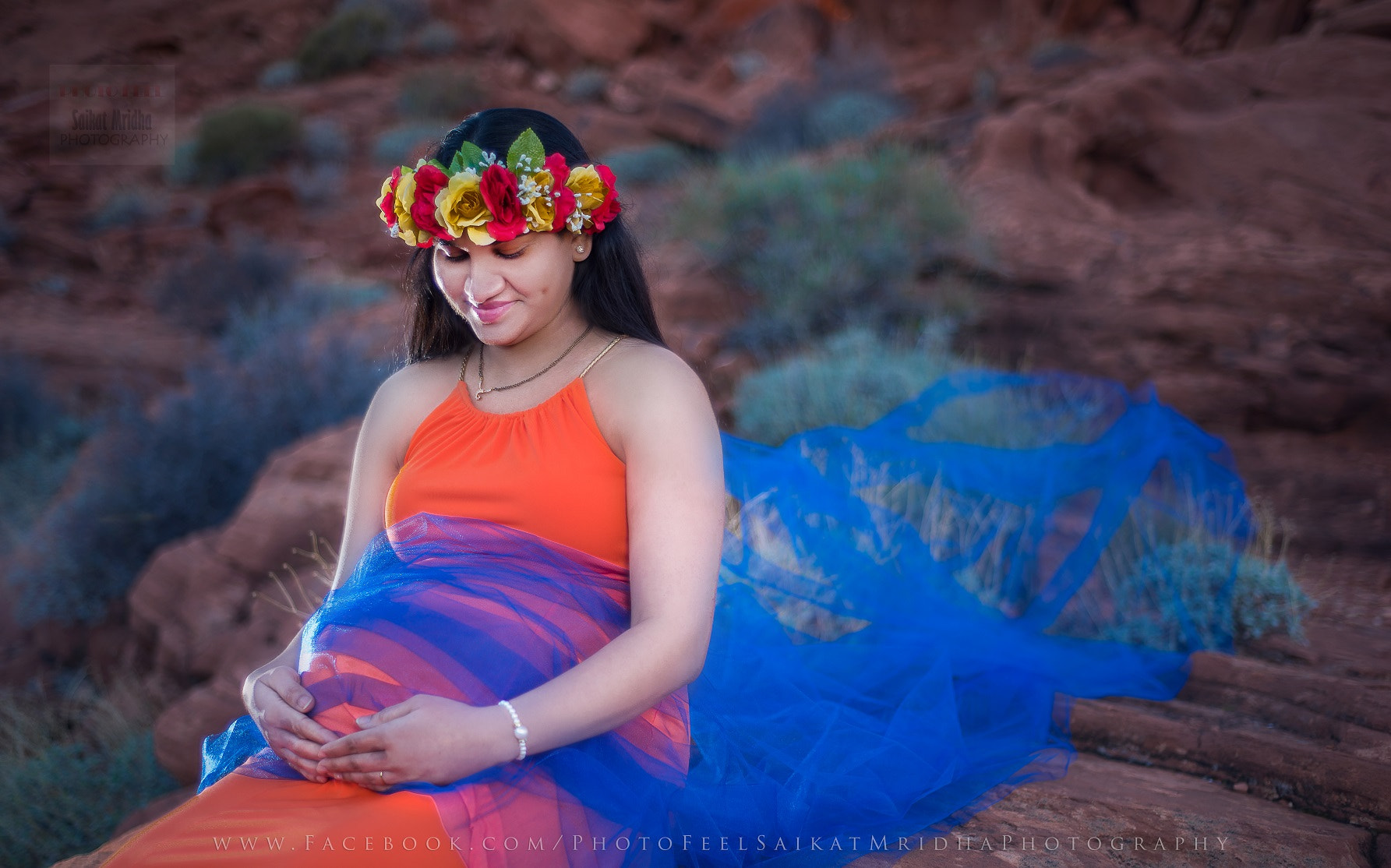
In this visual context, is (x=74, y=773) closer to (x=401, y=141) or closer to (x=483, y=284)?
(x=483, y=284)

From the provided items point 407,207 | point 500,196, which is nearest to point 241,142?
point 407,207

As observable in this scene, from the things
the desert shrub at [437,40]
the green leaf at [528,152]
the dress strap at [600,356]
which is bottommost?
the dress strap at [600,356]

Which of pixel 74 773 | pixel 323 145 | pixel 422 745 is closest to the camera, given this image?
pixel 422 745

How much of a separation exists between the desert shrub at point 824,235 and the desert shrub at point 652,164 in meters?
3.45

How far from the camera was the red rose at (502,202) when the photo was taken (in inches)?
64.4

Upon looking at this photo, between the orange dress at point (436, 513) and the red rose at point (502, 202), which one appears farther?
the red rose at point (502, 202)

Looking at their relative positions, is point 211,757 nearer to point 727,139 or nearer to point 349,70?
point 727,139

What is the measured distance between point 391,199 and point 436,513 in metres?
0.71

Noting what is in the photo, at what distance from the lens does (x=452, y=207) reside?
1674 mm

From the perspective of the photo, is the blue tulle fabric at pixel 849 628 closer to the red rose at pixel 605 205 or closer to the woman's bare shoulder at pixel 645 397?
the woman's bare shoulder at pixel 645 397

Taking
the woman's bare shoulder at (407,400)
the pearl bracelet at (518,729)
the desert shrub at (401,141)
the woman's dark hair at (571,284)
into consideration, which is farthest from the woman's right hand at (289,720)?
the desert shrub at (401,141)

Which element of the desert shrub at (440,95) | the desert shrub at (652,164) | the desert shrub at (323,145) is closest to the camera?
the desert shrub at (652,164)

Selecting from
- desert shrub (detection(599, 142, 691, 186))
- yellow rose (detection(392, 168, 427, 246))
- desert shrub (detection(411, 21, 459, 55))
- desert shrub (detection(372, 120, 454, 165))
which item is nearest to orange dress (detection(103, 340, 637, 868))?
yellow rose (detection(392, 168, 427, 246))

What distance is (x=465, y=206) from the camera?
1668 mm
